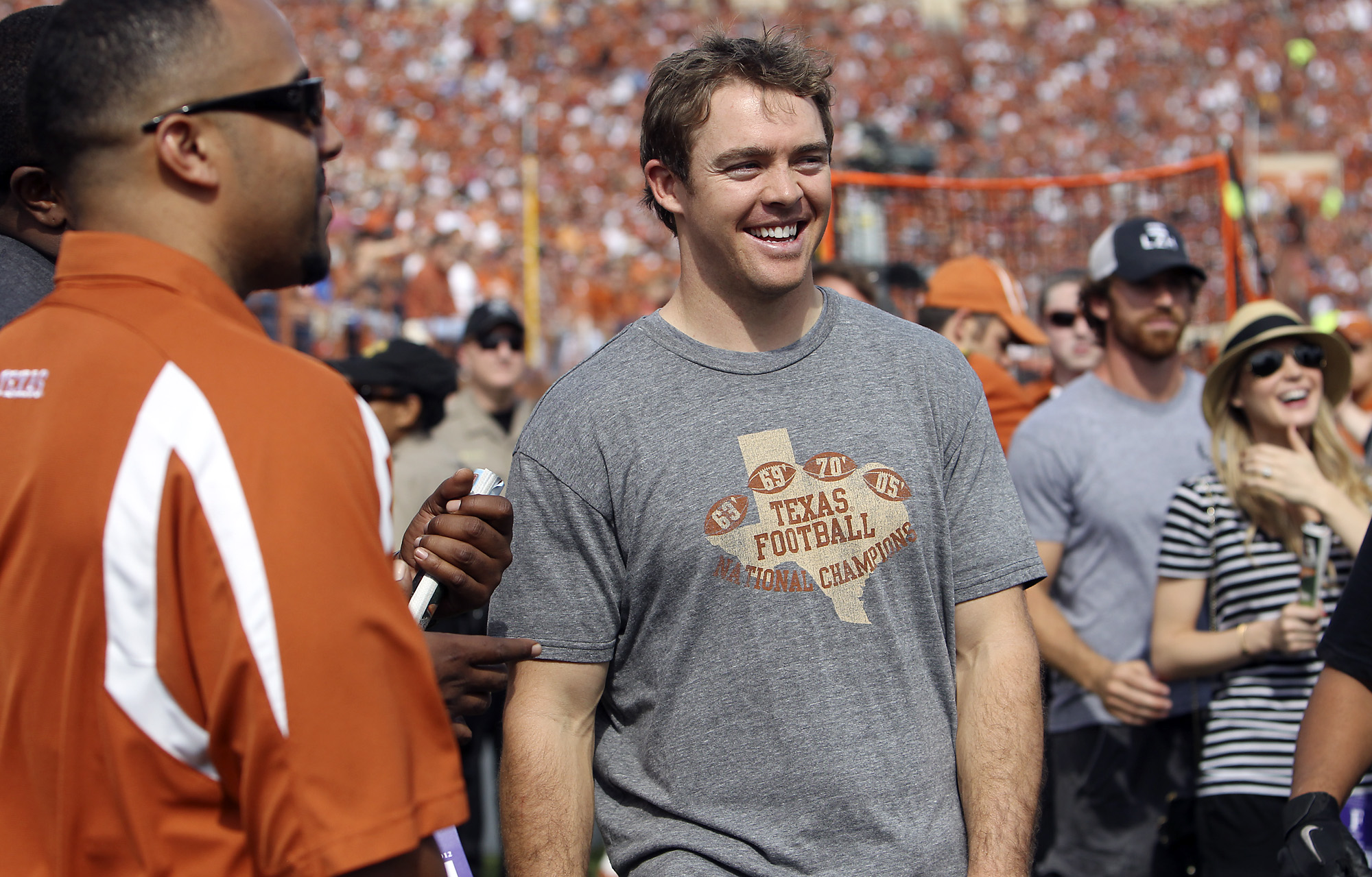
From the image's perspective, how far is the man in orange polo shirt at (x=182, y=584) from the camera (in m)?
1.19

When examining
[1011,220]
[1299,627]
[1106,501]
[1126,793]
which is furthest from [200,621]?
[1011,220]

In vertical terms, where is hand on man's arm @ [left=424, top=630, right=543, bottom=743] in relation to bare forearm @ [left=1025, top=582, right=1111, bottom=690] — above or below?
above

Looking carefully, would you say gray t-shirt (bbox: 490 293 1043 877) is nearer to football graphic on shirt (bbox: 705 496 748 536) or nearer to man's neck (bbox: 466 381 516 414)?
football graphic on shirt (bbox: 705 496 748 536)

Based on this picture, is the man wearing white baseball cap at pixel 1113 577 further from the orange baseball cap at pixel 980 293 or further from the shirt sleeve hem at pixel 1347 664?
the shirt sleeve hem at pixel 1347 664

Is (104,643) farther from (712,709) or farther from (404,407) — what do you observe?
(404,407)

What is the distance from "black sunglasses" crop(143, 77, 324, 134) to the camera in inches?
52.7

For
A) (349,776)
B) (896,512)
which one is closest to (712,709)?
(896,512)

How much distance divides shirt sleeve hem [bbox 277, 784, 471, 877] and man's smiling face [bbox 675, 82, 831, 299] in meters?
1.30

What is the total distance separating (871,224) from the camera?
7055 mm

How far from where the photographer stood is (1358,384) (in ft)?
23.2

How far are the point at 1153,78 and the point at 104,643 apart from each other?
34.4 m

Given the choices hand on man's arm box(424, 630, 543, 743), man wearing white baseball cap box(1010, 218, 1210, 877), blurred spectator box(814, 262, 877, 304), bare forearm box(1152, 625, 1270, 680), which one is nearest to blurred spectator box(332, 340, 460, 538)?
blurred spectator box(814, 262, 877, 304)

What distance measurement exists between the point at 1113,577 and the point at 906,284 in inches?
121

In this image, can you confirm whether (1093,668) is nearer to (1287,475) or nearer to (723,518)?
(1287,475)
